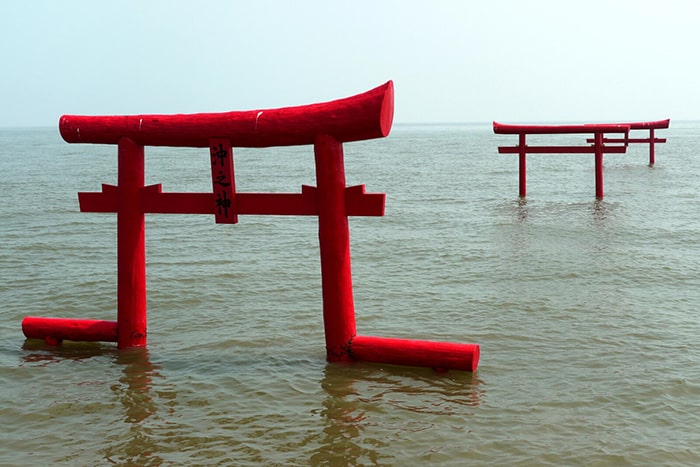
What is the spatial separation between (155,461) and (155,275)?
699cm

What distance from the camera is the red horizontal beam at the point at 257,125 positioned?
6355mm

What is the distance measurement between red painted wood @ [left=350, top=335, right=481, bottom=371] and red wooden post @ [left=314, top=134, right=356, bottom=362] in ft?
0.56

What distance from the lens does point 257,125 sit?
6.77 metres

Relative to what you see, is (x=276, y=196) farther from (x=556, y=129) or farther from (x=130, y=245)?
(x=556, y=129)

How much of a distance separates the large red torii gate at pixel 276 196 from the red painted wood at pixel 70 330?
3cm

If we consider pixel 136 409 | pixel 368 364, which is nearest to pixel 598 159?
pixel 368 364

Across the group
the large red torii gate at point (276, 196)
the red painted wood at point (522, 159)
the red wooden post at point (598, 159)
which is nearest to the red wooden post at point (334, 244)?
the large red torii gate at point (276, 196)

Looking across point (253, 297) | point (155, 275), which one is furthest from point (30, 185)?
point (253, 297)

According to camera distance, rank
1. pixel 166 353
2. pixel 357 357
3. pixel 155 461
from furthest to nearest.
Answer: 1. pixel 166 353
2. pixel 357 357
3. pixel 155 461

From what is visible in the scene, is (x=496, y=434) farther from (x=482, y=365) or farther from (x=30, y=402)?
(x=30, y=402)

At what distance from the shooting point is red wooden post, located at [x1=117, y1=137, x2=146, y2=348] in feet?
24.3

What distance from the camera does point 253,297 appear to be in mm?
10773

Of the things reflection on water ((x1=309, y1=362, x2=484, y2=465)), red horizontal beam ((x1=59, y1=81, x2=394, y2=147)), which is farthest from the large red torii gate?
reflection on water ((x1=309, y1=362, x2=484, y2=465))

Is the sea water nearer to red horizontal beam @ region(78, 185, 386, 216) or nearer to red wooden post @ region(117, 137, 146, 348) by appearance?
red wooden post @ region(117, 137, 146, 348)
